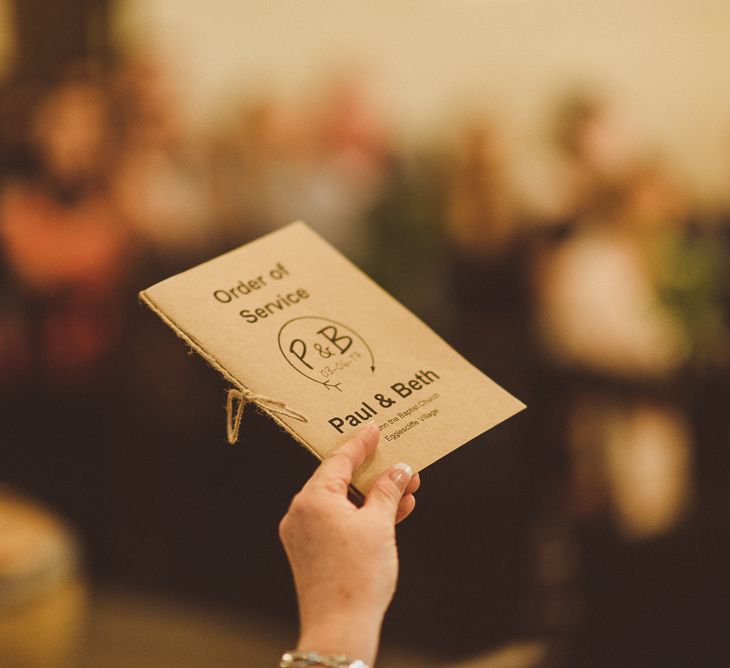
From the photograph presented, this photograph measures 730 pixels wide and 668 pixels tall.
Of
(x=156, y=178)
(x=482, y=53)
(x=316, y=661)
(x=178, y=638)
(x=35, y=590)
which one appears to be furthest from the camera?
(x=482, y=53)

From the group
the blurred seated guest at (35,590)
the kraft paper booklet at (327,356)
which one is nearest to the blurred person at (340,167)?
the blurred seated guest at (35,590)

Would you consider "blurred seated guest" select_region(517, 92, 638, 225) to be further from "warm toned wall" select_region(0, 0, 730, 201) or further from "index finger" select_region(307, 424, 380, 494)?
"index finger" select_region(307, 424, 380, 494)

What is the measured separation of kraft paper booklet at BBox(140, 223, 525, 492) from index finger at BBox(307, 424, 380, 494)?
18mm

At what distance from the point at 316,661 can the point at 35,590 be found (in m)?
1.73

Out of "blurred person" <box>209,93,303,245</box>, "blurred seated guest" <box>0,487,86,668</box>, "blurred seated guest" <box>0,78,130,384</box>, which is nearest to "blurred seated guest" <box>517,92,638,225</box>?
"blurred person" <box>209,93,303,245</box>

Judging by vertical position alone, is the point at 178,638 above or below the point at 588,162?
below

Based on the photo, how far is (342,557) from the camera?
2.60 feet

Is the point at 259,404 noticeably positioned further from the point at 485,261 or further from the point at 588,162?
the point at 588,162

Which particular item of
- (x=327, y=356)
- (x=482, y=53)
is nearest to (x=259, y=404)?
(x=327, y=356)

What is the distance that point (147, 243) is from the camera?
133 inches

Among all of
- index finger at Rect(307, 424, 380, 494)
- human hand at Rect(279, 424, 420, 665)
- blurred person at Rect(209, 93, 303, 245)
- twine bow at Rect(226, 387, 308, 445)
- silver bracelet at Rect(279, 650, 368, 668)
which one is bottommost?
blurred person at Rect(209, 93, 303, 245)

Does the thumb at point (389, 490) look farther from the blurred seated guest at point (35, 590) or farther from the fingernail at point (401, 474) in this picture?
the blurred seated guest at point (35, 590)

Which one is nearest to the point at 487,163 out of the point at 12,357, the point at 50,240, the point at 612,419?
the point at 612,419

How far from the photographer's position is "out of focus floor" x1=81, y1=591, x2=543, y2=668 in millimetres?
2852
